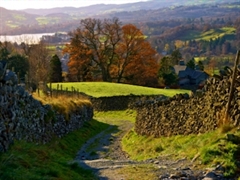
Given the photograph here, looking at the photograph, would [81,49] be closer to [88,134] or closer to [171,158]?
[88,134]

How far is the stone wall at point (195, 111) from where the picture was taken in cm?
1391

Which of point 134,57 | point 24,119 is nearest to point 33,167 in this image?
point 24,119

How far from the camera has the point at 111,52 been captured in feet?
233

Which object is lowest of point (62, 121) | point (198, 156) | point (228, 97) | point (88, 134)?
point (88, 134)

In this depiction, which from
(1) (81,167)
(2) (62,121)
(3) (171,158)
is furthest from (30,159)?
(2) (62,121)

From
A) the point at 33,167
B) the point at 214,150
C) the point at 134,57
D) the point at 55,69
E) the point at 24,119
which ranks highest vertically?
the point at 24,119

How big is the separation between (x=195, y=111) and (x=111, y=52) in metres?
55.3

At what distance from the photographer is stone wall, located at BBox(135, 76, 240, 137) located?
13906 mm

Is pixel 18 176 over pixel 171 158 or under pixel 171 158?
over

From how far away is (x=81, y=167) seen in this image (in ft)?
39.4

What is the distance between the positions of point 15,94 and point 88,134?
16798 mm

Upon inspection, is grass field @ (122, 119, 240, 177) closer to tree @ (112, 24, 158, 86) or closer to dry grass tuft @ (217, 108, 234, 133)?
dry grass tuft @ (217, 108, 234, 133)

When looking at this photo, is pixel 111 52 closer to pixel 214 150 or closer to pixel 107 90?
pixel 107 90

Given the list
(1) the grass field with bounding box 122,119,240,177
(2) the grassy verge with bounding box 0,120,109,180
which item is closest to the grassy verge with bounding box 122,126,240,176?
(1) the grass field with bounding box 122,119,240,177
